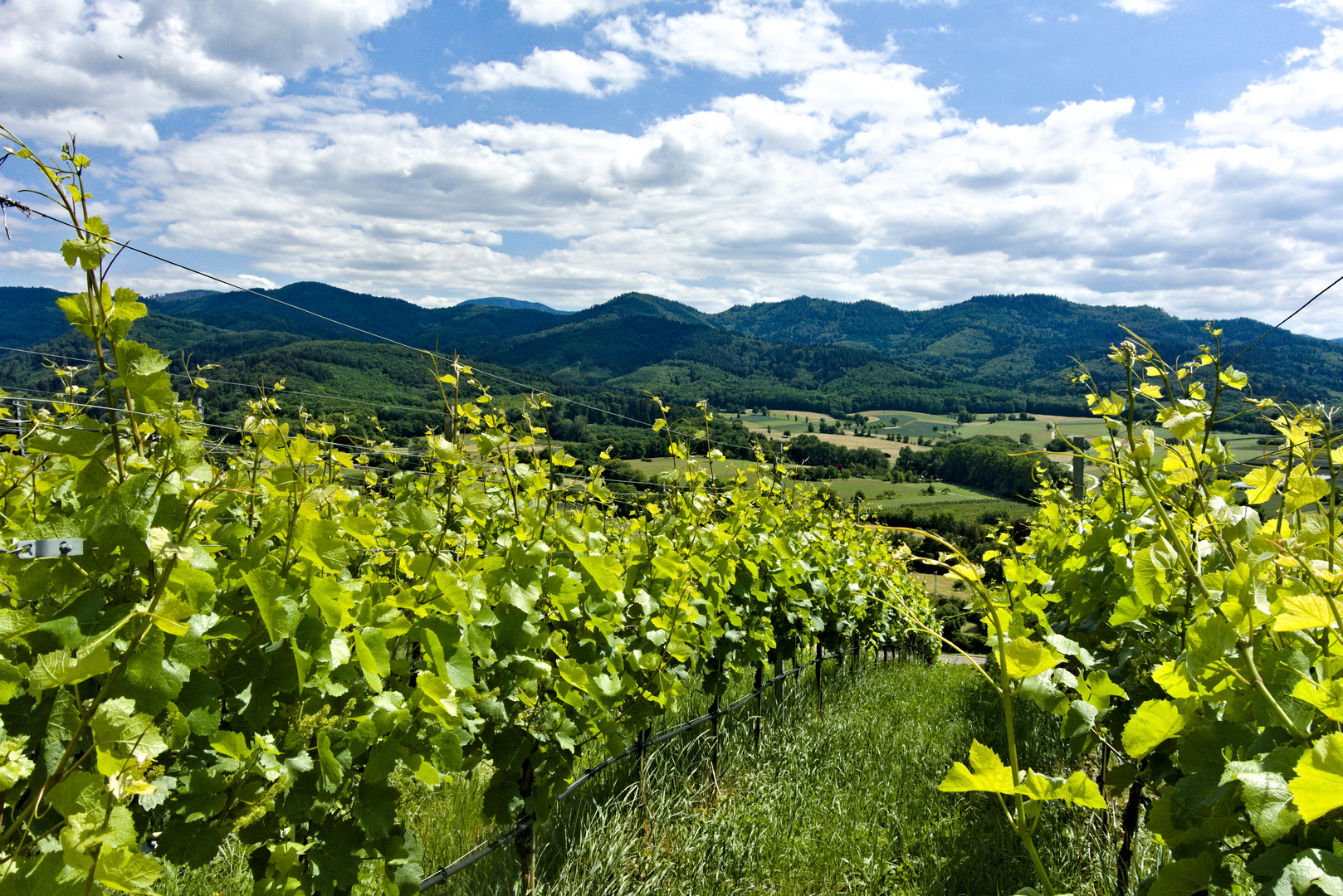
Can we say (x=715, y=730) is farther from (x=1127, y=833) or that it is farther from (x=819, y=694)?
(x=1127, y=833)

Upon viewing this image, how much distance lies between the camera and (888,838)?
3512 mm

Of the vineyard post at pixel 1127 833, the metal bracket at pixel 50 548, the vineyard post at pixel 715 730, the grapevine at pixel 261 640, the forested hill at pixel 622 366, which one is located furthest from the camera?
the forested hill at pixel 622 366

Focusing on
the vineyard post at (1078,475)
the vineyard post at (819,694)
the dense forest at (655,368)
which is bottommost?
the vineyard post at (819,694)

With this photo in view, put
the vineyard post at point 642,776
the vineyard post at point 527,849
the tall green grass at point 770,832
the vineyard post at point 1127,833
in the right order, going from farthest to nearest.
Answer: the vineyard post at point 642,776 → the tall green grass at point 770,832 → the vineyard post at point 1127,833 → the vineyard post at point 527,849

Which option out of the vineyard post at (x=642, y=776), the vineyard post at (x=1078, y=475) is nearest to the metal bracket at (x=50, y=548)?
the vineyard post at (x=642, y=776)

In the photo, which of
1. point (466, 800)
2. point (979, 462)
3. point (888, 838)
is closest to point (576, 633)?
point (466, 800)

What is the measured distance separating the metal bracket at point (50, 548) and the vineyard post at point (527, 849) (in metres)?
1.77

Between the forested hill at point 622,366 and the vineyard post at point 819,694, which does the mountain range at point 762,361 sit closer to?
the forested hill at point 622,366

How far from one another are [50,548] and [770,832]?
325 cm

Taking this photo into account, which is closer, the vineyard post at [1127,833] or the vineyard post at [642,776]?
the vineyard post at [1127,833]

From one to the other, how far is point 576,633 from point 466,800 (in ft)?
4.56

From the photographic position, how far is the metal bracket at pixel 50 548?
1120mm

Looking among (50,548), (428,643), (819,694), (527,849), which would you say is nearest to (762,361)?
(819,694)

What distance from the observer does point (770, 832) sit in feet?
11.1
